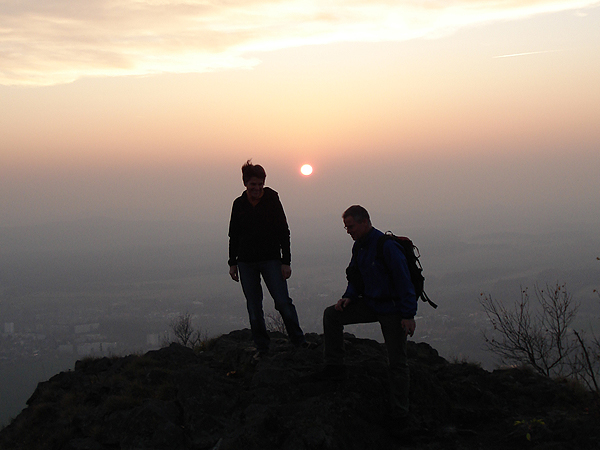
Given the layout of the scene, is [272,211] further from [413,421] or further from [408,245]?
[413,421]

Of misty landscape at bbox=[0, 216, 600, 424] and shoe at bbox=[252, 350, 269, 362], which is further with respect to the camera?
misty landscape at bbox=[0, 216, 600, 424]

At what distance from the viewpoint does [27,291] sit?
11050 cm

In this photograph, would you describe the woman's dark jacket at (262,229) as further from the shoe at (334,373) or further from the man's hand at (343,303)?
the shoe at (334,373)

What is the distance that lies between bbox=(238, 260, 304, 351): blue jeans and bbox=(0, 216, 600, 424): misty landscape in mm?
3598

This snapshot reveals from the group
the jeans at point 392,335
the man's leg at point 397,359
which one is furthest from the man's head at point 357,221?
the man's leg at point 397,359

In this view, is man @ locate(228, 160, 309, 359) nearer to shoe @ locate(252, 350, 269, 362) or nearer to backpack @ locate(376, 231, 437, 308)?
shoe @ locate(252, 350, 269, 362)

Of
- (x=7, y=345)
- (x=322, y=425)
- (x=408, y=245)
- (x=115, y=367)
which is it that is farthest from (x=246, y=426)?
(x=7, y=345)

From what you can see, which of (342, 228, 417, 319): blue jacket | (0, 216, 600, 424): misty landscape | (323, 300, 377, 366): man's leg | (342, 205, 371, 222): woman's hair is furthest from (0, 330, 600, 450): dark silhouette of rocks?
(342, 205, 371, 222): woman's hair

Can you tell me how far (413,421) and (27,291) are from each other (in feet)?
410

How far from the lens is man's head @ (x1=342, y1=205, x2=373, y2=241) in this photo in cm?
526

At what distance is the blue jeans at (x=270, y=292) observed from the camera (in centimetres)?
668

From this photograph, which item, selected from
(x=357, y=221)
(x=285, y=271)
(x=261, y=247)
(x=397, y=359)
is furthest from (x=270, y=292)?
(x=397, y=359)

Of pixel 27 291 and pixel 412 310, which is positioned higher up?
pixel 27 291

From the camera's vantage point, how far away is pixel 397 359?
17.0ft
